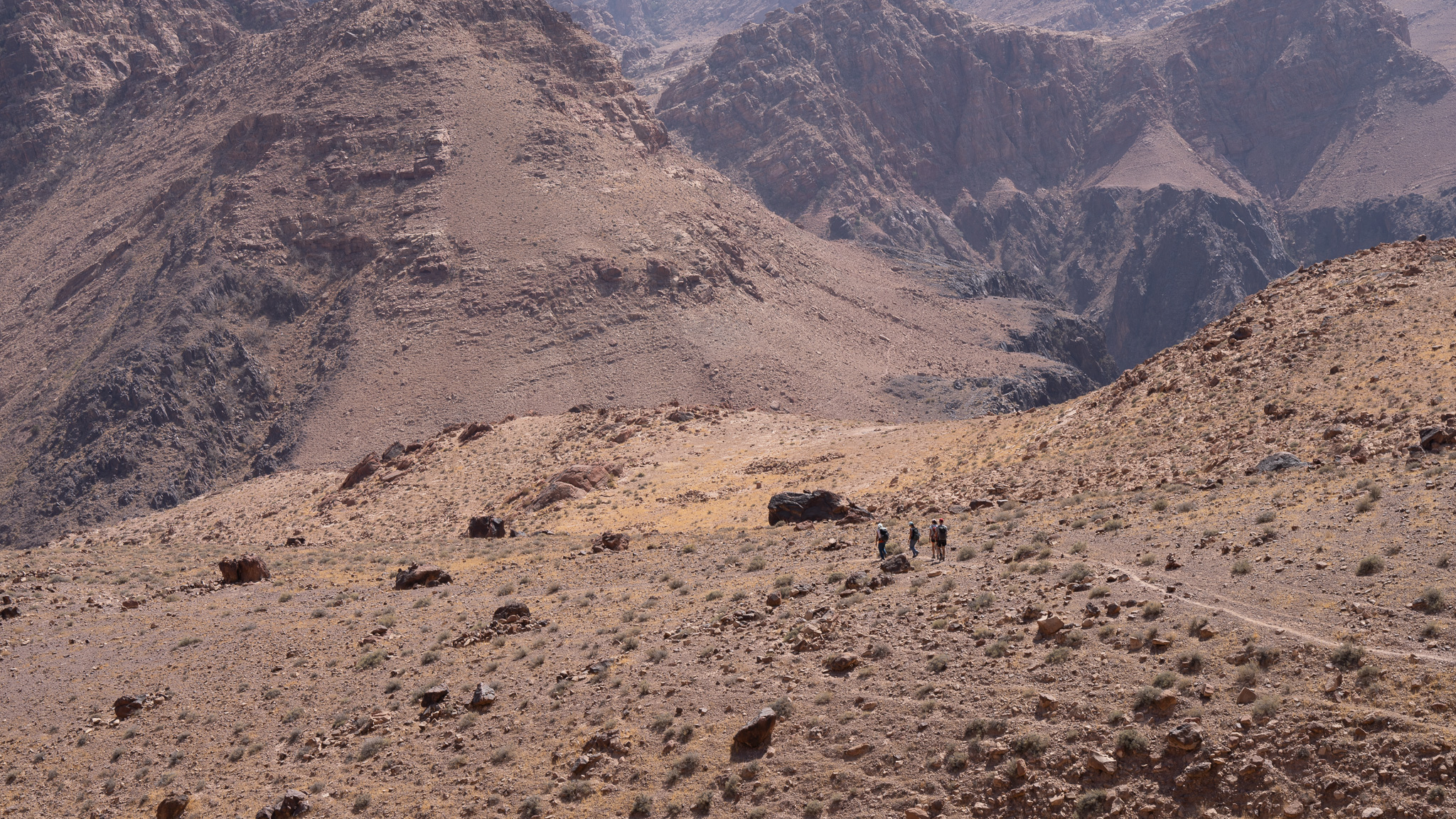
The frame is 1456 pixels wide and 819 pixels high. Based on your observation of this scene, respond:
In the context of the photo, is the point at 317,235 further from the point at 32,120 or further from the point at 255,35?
the point at 32,120

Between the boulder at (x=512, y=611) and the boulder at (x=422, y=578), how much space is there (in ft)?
17.6

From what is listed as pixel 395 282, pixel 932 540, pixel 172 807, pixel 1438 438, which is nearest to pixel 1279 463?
pixel 1438 438

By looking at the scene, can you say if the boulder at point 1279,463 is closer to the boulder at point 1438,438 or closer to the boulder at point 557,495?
the boulder at point 1438,438

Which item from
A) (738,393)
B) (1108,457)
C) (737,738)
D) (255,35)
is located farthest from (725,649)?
(255,35)

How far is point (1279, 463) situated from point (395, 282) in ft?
296

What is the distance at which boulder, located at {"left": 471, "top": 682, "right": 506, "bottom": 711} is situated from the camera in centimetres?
1891

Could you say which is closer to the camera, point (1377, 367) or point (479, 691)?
point (479, 691)

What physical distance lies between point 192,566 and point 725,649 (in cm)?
2109

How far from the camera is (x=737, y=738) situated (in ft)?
52.4

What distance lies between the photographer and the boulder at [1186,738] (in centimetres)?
1330

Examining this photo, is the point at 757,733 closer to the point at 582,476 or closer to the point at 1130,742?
the point at 1130,742

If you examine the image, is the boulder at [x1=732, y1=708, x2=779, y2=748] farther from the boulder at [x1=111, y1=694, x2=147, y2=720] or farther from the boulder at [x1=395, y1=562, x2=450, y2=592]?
the boulder at [x1=395, y1=562, x2=450, y2=592]

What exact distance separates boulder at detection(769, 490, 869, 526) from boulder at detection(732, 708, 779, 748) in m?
14.8

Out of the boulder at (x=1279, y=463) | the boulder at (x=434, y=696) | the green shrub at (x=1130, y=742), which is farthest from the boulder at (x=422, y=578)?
the boulder at (x=1279, y=463)
